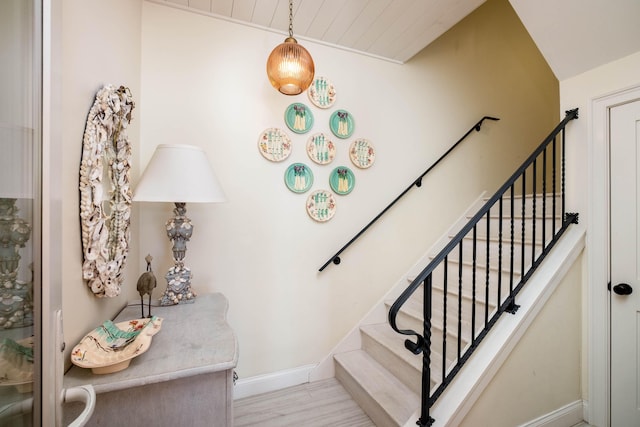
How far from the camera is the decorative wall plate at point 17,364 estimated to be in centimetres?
54

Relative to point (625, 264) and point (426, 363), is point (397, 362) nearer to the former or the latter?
point (426, 363)

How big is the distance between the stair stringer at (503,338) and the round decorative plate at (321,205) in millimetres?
1329

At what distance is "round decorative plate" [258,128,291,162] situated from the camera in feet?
6.60

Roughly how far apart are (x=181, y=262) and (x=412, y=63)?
8.65 ft

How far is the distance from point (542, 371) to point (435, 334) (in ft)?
1.97

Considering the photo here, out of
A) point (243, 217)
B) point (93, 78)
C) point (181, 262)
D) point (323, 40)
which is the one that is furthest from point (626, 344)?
point (93, 78)

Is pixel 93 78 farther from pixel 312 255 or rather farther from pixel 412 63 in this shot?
pixel 412 63

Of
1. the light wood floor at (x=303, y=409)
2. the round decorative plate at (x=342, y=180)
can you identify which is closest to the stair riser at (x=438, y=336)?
the light wood floor at (x=303, y=409)

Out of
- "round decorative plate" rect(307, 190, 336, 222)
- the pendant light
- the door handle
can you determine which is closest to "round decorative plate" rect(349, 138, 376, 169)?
"round decorative plate" rect(307, 190, 336, 222)

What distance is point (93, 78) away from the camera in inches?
43.9

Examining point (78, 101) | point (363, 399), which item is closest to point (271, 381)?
point (363, 399)

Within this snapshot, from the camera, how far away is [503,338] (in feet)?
4.80

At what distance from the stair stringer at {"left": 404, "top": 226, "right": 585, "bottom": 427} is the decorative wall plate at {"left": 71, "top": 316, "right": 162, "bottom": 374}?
4.39ft

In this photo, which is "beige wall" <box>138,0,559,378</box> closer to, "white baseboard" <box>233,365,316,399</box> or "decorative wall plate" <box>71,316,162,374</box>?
"white baseboard" <box>233,365,316,399</box>
